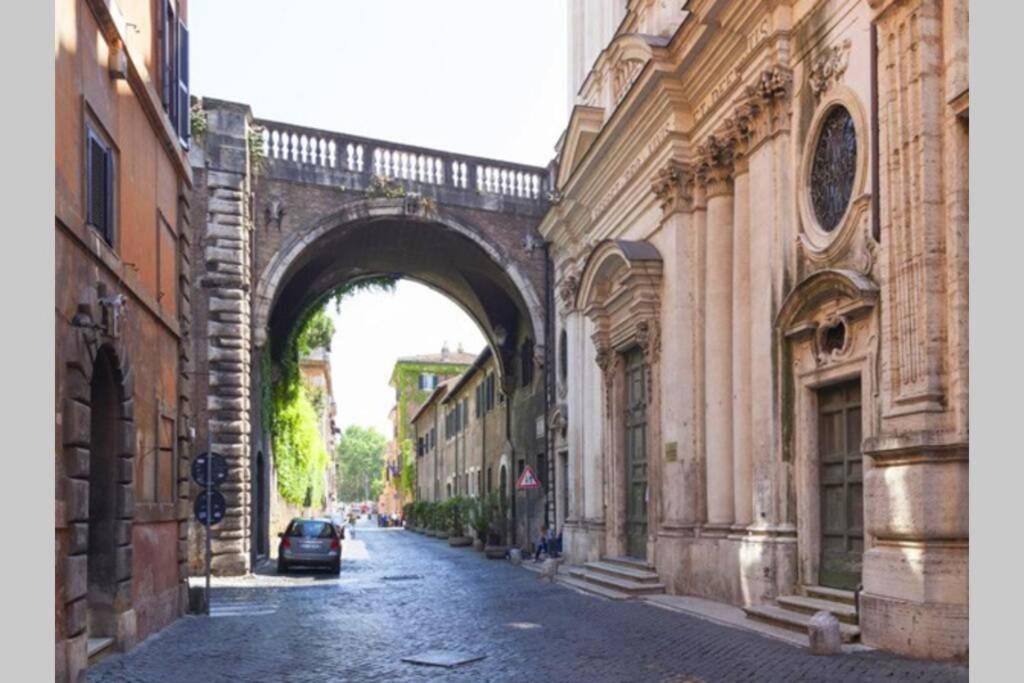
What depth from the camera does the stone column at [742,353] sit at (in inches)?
530

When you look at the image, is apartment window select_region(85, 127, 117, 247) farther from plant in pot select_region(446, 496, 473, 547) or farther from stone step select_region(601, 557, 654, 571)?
plant in pot select_region(446, 496, 473, 547)

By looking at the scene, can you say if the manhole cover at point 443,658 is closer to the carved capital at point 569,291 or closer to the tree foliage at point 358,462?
the carved capital at point 569,291

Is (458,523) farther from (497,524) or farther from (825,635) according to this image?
(825,635)

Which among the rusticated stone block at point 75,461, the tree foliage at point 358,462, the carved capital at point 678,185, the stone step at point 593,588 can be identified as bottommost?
the tree foliage at point 358,462

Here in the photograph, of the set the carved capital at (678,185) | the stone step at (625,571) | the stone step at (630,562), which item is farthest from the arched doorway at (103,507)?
the carved capital at (678,185)

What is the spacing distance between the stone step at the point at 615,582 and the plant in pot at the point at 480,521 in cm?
1096

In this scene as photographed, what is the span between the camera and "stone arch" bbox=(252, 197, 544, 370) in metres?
23.0

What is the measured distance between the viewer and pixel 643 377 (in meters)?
17.8

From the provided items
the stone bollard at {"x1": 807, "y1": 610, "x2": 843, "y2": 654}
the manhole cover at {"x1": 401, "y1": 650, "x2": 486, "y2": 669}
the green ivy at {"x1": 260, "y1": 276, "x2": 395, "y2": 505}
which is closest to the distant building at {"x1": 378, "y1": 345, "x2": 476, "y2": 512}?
the green ivy at {"x1": 260, "y1": 276, "x2": 395, "y2": 505}

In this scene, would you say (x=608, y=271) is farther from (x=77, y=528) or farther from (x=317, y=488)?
(x=317, y=488)

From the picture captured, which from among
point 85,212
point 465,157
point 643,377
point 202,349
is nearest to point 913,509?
point 85,212

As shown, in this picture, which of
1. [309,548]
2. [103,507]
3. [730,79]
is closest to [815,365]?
[730,79]

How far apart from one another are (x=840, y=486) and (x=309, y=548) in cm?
1343

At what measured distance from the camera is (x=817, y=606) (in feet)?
35.6
